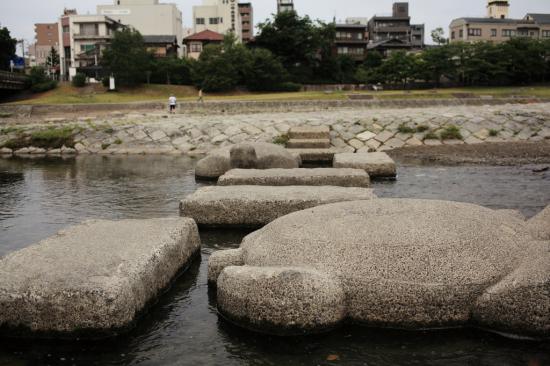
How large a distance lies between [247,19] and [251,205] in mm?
108568

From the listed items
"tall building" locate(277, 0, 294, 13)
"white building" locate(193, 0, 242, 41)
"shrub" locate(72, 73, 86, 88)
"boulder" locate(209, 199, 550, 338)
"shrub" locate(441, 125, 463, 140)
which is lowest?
"boulder" locate(209, 199, 550, 338)

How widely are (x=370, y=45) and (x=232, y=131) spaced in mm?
81141

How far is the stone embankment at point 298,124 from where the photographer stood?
22453 mm

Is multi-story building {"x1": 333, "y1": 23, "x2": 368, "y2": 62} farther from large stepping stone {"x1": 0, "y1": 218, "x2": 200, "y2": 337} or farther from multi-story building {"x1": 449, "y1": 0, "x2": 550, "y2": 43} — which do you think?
large stepping stone {"x1": 0, "y1": 218, "x2": 200, "y2": 337}

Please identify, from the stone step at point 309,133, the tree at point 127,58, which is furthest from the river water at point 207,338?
the tree at point 127,58

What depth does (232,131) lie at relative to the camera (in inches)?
939

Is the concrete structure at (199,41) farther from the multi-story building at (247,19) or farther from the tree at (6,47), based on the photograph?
the tree at (6,47)

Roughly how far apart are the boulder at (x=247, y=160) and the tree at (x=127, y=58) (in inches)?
2125

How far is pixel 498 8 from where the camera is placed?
119000mm

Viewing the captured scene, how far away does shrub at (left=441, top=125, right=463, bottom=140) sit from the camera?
22.4 m

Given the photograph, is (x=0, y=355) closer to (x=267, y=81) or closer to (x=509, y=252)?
(x=509, y=252)

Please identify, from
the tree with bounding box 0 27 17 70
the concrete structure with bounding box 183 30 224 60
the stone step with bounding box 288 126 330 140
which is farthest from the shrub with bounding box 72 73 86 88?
the stone step with bounding box 288 126 330 140

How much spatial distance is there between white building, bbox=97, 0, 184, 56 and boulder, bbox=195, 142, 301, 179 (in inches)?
3340

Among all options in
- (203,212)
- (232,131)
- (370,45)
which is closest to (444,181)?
(203,212)
